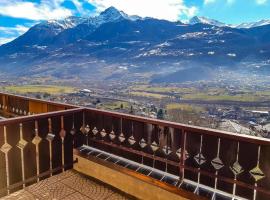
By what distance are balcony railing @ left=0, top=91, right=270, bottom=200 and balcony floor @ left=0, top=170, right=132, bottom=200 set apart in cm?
13

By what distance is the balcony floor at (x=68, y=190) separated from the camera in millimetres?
3957

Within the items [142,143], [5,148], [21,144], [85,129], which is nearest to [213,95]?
[85,129]

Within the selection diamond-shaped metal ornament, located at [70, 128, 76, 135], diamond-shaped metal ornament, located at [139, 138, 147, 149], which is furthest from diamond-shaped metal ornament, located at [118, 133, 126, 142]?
diamond-shaped metal ornament, located at [70, 128, 76, 135]

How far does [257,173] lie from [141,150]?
1882mm

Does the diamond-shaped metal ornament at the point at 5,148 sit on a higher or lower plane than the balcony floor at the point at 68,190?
higher

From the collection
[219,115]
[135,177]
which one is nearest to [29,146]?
[135,177]

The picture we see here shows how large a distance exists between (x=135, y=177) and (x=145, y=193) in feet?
0.97

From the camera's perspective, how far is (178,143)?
3.83 meters

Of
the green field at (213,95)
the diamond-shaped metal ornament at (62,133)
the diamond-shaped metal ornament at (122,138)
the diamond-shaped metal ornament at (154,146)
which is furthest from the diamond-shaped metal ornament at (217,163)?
the green field at (213,95)

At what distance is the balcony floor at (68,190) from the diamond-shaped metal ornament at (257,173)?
6.52 ft

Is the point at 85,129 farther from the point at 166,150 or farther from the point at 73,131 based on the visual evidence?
the point at 166,150

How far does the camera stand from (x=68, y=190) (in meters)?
4.19

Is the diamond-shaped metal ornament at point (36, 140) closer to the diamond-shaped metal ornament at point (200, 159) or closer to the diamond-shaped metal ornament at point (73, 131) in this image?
the diamond-shaped metal ornament at point (73, 131)

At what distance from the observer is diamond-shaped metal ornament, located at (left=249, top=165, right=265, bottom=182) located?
307 centimetres
